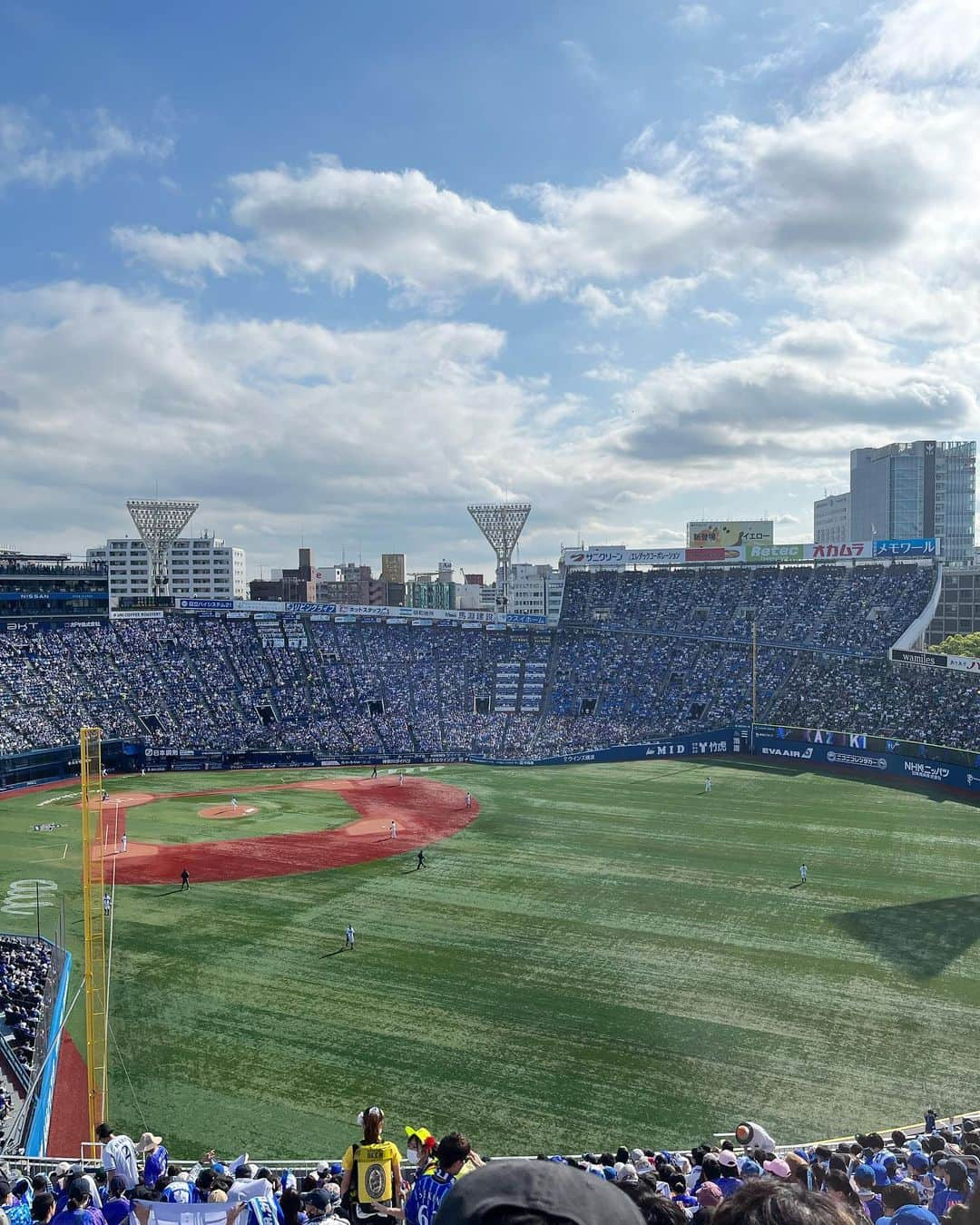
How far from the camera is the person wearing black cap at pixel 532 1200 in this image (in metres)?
1.92

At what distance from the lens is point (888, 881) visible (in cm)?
3269

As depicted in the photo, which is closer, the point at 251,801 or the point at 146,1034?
the point at 146,1034

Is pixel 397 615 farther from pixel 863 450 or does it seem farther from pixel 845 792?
pixel 863 450

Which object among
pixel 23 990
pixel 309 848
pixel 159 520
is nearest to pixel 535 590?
pixel 159 520

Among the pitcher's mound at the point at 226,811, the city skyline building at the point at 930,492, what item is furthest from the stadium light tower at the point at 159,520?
the city skyline building at the point at 930,492

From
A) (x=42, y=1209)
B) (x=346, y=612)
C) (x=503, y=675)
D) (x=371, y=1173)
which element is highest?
(x=346, y=612)

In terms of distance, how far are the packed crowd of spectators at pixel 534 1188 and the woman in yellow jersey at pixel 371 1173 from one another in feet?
0.04

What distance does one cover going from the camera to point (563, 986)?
24.2m

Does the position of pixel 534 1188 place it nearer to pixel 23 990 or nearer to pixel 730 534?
pixel 23 990

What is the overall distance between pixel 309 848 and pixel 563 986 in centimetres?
1825

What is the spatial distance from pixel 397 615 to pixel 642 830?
133 ft

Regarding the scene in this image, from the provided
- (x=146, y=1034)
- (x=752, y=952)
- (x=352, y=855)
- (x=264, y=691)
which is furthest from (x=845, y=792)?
(x=264, y=691)

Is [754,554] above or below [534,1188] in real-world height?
above

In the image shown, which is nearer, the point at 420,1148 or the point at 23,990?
the point at 420,1148
